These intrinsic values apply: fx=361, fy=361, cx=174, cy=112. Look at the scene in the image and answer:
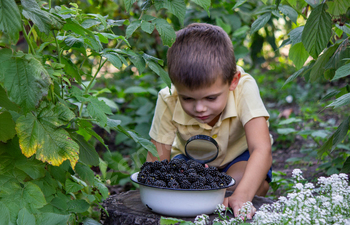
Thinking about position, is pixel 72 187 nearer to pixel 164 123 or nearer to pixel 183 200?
pixel 183 200

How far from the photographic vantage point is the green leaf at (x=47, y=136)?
44.9 inches

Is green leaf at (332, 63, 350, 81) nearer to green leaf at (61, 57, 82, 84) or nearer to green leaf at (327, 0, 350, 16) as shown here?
green leaf at (327, 0, 350, 16)

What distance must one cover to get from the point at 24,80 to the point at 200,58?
100cm

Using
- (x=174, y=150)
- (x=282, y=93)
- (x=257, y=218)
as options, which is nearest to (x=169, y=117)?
(x=174, y=150)

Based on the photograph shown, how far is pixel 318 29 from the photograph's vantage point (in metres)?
1.44

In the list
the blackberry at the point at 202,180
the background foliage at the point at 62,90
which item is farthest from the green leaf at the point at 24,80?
the blackberry at the point at 202,180

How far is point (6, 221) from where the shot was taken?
1102 millimetres

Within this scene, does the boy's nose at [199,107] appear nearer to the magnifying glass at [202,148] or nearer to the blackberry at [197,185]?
the magnifying glass at [202,148]

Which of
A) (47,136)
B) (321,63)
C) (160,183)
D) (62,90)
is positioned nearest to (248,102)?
(321,63)

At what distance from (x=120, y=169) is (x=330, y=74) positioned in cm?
160

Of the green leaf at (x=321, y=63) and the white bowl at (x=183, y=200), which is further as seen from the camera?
the green leaf at (x=321, y=63)

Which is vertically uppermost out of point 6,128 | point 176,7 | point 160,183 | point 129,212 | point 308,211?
point 176,7

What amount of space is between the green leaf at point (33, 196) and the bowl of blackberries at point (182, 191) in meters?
0.40

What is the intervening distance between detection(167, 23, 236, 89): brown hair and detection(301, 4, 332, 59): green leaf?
0.52m
